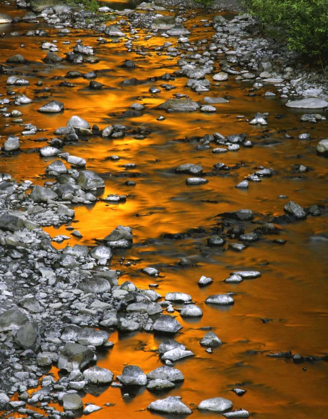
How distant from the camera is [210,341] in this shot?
546 centimetres

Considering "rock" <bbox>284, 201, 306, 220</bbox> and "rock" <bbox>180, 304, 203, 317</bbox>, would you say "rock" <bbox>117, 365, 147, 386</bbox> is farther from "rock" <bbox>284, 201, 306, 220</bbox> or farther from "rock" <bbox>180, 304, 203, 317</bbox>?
"rock" <bbox>284, 201, 306, 220</bbox>

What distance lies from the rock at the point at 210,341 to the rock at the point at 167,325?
232 mm

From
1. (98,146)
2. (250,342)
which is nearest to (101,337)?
(250,342)

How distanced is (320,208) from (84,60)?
9588 mm

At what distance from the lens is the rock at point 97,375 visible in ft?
15.9

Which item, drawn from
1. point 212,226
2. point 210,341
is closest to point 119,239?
point 212,226

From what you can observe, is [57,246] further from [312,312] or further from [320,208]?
[320,208]

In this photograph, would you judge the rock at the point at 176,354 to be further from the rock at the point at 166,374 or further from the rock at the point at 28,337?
the rock at the point at 28,337

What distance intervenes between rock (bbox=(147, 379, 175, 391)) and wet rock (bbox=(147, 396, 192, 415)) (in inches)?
8.2

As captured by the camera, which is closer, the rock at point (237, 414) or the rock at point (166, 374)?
the rock at point (237, 414)

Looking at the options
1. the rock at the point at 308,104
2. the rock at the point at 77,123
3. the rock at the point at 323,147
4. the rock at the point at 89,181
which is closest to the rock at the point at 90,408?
the rock at the point at 89,181

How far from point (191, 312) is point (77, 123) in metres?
6.06

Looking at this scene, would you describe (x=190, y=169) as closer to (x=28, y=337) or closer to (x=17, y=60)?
(x=28, y=337)

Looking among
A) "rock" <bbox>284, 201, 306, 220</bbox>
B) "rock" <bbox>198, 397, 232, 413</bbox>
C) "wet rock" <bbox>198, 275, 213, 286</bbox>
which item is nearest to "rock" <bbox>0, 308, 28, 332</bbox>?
"rock" <bbox>198, 397, 232, 413</bbox>
